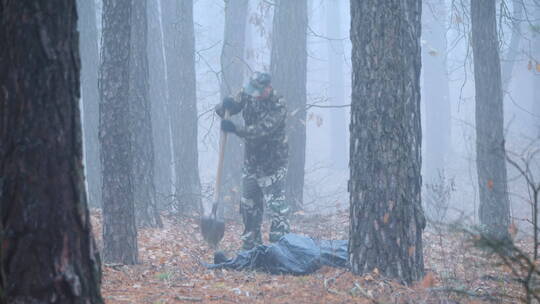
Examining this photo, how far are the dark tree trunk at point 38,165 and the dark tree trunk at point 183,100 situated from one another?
9541 mm

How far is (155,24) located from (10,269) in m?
12.2

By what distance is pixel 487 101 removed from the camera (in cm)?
987

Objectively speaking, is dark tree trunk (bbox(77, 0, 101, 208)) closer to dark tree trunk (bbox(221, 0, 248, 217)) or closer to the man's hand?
dark tree trunk (bbox(221, 0, 248, 217))

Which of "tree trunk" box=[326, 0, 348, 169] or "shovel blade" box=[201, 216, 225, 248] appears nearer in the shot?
"shovel blade" box=[201, 216, 225, 248]

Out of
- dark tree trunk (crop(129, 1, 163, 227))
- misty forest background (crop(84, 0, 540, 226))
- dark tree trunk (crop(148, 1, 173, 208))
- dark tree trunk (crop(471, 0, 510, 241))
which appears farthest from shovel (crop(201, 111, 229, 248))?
dark tree trunk (crop(148, 1, 173, 208))

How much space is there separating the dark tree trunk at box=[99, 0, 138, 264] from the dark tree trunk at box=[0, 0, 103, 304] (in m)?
3.83

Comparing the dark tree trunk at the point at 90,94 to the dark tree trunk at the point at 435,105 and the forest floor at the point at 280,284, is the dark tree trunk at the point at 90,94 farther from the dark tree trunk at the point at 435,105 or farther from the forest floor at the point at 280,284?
the dark tree trunk at the point at 435,105

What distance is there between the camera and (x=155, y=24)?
14078 mm

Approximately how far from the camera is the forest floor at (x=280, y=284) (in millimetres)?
4758

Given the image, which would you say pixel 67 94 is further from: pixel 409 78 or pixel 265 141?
pixel 265 141

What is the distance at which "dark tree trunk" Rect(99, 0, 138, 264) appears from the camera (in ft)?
21.3

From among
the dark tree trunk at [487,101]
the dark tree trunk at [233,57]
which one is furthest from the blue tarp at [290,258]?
the dark tree trunk at [233,57]

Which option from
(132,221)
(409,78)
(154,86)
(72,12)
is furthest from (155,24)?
(72,12)

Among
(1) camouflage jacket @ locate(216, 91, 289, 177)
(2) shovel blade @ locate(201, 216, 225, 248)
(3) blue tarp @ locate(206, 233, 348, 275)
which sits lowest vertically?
(3) blue tarp @ locate(206, 233, 348, 275)
